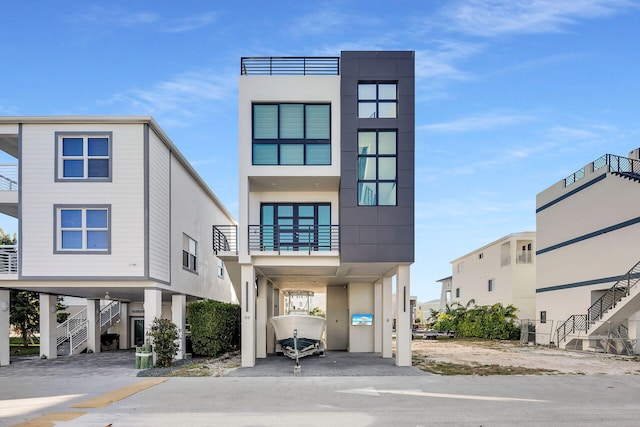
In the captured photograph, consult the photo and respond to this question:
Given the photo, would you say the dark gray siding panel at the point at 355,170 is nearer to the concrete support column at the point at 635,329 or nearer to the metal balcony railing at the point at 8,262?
the metal balcony railing at the point at 8,262

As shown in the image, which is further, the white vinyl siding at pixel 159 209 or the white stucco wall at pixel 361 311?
the white stucco wall at pixel 361 311

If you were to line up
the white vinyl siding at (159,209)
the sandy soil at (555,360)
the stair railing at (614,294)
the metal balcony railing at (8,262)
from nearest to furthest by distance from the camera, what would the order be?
1. the sandy soil at (555,360)
2. the white vinyl siding at (159,209)
3. the metal balcony railing at (8,262)
4. the stair railing at (614,294)

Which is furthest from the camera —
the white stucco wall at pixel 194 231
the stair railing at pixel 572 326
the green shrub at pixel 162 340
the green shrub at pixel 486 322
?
the green shrub at pixel 486 322

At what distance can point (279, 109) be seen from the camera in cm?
1877

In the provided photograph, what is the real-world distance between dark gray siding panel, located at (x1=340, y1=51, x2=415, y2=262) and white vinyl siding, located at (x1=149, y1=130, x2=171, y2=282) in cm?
661

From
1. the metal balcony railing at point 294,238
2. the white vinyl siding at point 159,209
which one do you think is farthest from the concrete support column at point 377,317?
the white vinyl siding at point 159,209

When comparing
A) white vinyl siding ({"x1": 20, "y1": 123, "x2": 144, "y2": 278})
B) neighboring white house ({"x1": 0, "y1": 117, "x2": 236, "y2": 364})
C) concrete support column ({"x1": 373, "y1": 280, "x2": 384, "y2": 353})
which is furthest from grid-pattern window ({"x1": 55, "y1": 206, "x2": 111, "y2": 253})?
concrete support column ({"x1": 373, "y1": 280, "x2": 384, "y2": 353})

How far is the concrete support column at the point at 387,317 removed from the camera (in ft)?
70.4

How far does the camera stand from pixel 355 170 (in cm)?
1812

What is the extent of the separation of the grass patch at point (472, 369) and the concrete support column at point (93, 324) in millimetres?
15288

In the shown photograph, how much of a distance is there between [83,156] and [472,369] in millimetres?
14799

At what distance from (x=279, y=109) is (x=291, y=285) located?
11.9 m

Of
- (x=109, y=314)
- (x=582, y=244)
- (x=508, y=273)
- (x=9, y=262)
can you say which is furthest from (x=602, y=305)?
(x=9, y=262)

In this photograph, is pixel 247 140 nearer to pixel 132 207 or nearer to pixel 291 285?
pixel 132 207
